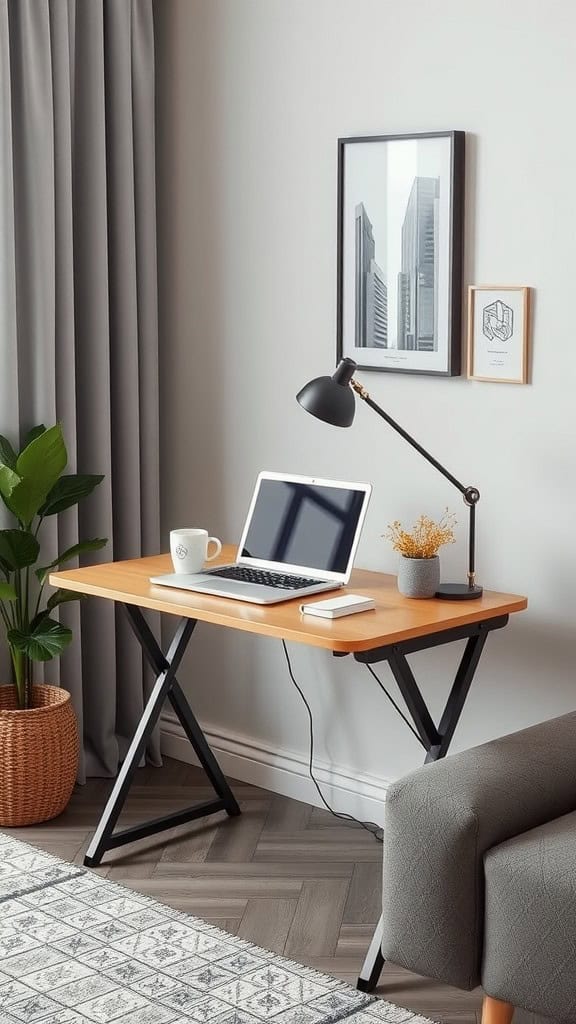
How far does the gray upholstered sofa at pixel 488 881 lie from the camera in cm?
210

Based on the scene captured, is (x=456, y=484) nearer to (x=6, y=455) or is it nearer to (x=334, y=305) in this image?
(x=334, y=305)

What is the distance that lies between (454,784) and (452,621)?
1.69 feet

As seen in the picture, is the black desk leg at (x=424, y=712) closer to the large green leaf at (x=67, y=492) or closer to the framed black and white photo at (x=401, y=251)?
the framed black and white photo at (x=401, y=251)

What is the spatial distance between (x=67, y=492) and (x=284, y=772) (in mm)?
1005

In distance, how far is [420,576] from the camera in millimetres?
2912

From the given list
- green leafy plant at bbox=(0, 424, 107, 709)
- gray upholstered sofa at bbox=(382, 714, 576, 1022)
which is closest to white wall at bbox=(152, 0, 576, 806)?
green leafy plant at bbox=(0, 424, 107, 709)

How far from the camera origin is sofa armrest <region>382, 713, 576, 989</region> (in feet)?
7.22

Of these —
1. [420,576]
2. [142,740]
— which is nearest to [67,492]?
[142,740]

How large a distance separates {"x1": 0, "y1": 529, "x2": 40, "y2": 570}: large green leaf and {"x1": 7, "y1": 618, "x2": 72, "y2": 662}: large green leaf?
0.58 feet

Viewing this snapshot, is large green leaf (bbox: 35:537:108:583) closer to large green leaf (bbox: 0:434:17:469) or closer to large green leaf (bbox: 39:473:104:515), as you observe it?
large green leaf (bbox: 39:473:104:515)

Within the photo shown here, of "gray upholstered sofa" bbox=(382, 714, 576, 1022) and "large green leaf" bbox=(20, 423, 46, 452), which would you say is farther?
"large green leaf" bbox=(20, 423, 46, 452)

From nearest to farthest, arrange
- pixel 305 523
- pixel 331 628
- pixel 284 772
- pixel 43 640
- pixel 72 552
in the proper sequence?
1. pixel 331 628
2. pixel 305 523
3. pixel 43 640
4. pixel 72 552
5. pixel 284 772

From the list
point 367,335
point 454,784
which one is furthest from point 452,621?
point 367,335

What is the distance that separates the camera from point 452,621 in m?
2.73
